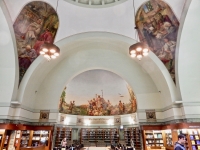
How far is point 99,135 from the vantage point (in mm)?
17797

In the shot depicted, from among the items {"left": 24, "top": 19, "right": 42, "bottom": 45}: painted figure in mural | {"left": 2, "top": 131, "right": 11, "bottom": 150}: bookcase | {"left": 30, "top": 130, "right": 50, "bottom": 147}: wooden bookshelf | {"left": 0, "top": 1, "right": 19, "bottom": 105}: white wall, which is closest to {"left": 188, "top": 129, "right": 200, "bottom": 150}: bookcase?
{"left": 30, "top": 130, "right": 50, "bottom": 147}: wooden bookshelf

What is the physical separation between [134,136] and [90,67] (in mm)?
8557

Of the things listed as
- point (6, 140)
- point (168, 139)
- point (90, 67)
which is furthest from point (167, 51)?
point (6, 140)

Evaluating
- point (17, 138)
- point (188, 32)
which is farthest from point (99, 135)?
point (188, 32)

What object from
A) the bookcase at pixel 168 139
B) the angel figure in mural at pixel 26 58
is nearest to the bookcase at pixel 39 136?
the angel figure in mural at pixel 26 58

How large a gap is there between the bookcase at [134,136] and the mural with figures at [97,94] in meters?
2.59

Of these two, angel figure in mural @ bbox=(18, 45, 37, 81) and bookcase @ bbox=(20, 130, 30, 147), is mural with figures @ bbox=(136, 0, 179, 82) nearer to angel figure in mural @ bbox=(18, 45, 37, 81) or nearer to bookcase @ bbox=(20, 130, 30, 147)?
angel figure in mural @ bbox=(18, 45, 37, 81)

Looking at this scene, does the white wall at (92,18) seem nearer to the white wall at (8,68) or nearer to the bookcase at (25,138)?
the white wall at (8,68)

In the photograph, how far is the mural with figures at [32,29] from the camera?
9.03 m

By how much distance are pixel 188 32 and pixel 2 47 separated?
486 inches

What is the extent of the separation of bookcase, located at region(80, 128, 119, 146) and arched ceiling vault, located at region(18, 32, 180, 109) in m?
7.84

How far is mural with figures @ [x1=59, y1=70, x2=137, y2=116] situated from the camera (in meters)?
18.1

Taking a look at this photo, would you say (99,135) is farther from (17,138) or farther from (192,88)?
(192,88)

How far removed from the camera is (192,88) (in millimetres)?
9375
